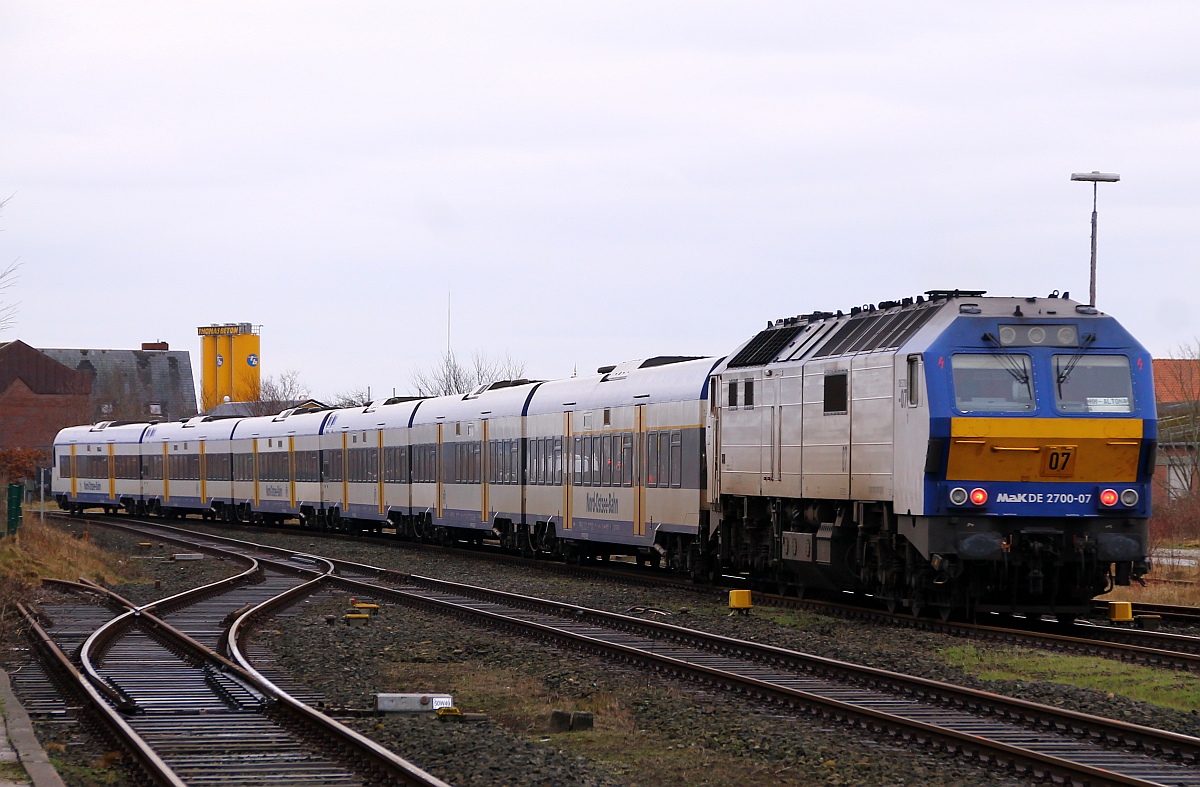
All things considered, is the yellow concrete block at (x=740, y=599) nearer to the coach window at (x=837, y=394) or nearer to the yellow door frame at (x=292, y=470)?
the coach window at (x=837, y=394)

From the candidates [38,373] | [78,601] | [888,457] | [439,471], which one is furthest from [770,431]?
Answer: [38,373]

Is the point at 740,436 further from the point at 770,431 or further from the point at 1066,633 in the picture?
the point at 1066,633

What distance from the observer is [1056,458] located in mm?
17250

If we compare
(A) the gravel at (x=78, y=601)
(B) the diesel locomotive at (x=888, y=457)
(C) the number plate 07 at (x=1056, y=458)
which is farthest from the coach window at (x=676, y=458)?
(C) the number plate 07 at (x=1056, y=458)

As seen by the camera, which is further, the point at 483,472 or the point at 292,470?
the point at 292,470

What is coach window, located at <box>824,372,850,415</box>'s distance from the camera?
63.1ft

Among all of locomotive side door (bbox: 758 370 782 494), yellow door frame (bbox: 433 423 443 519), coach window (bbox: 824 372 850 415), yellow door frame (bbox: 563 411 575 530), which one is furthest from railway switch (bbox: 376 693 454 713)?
yellow door frame (bbox: 433 423 443 519)

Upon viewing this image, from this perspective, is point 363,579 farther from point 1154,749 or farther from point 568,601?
point 1154,749

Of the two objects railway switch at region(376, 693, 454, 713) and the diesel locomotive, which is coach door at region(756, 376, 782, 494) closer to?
the diesel locomotive

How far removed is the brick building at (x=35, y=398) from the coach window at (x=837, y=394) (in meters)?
104

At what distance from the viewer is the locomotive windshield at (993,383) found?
1719 centimetres

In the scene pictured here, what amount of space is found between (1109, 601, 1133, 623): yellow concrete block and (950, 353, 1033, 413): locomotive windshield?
3.09 m

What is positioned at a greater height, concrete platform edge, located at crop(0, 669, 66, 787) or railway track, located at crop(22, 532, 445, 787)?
concrete platform edge, located at crop(0, 669, 66, 787)

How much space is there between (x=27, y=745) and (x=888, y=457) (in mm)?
10702
